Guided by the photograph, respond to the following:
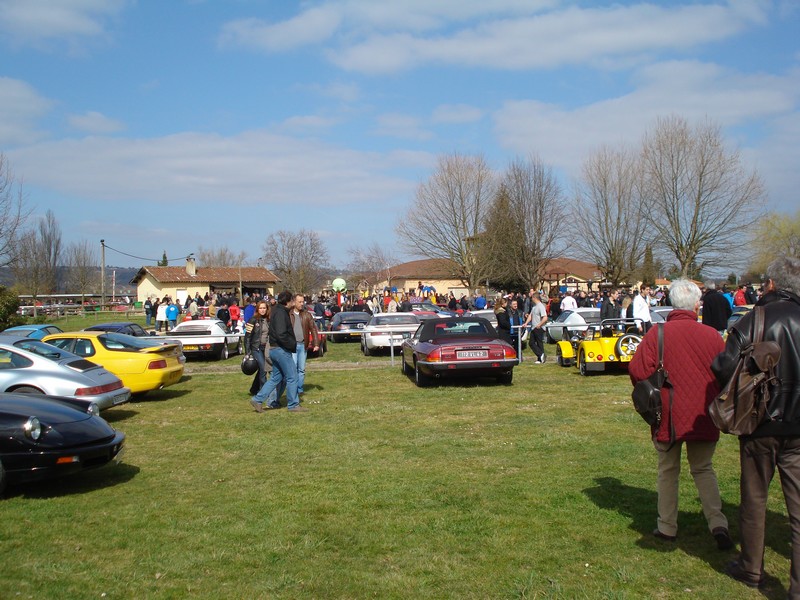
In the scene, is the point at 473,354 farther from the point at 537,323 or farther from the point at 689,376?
the point at 689,376

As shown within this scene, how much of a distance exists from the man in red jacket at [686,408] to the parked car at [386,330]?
1635 cm

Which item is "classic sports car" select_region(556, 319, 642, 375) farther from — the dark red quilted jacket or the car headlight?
the car headlight

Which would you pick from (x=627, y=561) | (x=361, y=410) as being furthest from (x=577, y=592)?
(x=361, y=410)

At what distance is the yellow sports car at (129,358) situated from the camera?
46.4 ft

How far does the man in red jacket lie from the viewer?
5309mm

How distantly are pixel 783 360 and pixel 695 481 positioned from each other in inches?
55.5

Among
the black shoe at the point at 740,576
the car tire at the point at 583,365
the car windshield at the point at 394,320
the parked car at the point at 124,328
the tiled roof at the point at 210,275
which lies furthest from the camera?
the tiled roof at the point at 210,275

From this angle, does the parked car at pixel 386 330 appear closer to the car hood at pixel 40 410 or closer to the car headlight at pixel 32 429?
the car hood at pixel 40 410

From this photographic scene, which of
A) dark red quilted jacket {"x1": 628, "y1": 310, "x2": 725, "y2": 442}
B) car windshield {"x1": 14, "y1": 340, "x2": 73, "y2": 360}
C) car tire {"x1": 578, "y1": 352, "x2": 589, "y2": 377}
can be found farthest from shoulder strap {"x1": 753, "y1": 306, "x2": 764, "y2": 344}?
car tire {"x1": 578, "y1": 352, "x2": 589, "y2": 377}

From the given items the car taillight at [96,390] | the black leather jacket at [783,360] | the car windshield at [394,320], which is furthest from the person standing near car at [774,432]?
the car windshield at [394,320]

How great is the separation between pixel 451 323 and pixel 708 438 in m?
10.4

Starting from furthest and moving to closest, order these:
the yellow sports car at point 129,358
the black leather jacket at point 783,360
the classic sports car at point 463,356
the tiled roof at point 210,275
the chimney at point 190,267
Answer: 1. the tiled roof at point 210,275
2. the chimney at point 190,267
3. the classic sports car at point 463,356
4. the yellow sports car at point 129,358
5. the black leather jacket at point 783,360

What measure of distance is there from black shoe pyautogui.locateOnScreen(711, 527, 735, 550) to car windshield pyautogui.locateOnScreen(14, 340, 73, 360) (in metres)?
9.89

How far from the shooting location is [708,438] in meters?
5.30
